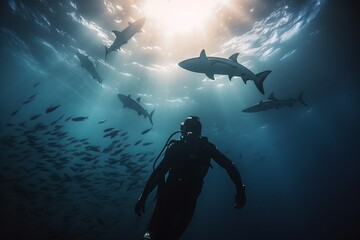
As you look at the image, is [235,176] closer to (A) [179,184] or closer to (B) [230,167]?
(B) [230,167]

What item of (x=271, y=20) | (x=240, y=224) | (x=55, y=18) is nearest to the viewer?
(x=271, y=20)

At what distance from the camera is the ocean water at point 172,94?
13766 millimetres

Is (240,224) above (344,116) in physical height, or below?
below

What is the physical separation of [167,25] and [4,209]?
67.0 feet

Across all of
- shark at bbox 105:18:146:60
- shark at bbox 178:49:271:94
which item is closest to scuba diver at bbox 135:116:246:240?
shark at bbox 178:49:271:94

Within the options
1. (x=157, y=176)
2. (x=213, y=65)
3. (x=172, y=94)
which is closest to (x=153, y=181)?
(x=157, y=176)

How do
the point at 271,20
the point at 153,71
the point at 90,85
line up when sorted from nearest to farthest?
the point at 271,20
the point at 153,71
the point at 90,85

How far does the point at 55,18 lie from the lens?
1731cm

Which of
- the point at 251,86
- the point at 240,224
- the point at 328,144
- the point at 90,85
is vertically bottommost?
the point at 240,224

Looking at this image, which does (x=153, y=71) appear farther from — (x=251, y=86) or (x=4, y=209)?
(x=4, y=209)

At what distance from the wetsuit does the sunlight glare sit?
9.58 metres

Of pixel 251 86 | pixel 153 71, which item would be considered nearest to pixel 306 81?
pixel 251 86

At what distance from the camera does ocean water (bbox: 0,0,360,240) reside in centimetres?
1377

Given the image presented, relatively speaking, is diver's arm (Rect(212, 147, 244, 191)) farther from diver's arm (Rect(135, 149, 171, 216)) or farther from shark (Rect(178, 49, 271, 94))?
shark (Rect(178, 49, 271, 94))
